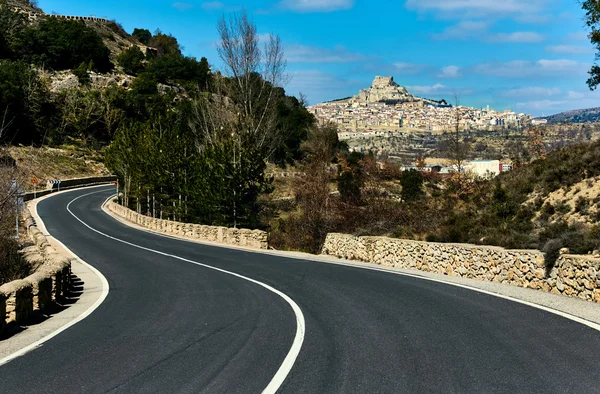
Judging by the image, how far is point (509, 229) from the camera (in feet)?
68.6

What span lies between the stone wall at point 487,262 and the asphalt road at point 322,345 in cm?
163

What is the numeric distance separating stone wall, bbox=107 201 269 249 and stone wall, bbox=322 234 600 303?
26.1ft

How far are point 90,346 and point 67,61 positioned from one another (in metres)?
108

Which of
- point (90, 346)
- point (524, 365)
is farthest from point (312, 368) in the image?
point (90, 346)

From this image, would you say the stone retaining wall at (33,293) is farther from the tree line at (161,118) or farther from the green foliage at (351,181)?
the green foliage at (351,181)

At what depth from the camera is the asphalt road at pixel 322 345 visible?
562 centimetres

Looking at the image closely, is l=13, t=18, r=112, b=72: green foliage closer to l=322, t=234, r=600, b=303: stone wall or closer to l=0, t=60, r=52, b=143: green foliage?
l=0, t=60, r=52, b=143: green foliage

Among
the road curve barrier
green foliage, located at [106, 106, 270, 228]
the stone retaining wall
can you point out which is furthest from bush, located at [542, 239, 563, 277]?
the road curve barrier

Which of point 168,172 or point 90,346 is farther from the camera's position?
point 168,172

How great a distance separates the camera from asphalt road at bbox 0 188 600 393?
562 centimetres

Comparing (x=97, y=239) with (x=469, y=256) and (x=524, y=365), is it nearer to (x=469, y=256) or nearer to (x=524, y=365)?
(x=469, y=256)

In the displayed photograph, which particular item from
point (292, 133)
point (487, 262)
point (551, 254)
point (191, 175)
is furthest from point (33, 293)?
point (292, 133)

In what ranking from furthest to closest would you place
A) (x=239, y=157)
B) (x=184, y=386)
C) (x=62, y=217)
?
1. (x=62, y=217)
2. (x=239, y=157)
3. (x=184, y=386)

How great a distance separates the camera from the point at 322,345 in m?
7.11
